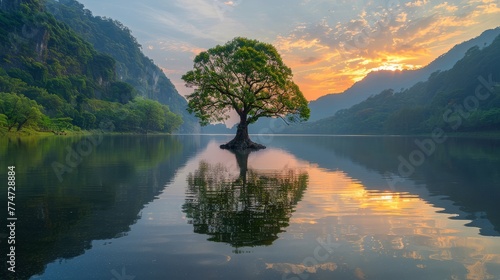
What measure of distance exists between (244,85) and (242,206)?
47343mm

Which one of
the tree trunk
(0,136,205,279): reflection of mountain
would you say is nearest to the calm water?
(0,136,205,279): reflection of mountain

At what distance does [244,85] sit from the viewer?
58.7 metres

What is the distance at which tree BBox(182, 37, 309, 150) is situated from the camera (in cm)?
5659

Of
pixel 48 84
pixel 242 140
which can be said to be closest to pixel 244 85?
pixel 242 140

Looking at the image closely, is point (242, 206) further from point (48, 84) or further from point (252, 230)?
point (48, 84)

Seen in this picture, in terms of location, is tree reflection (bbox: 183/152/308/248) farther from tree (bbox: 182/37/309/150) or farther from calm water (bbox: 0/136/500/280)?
tree (bbox: 182/37/309/150)

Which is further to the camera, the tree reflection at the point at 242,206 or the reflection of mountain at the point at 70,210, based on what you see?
the tree reflection at the point at 242,206

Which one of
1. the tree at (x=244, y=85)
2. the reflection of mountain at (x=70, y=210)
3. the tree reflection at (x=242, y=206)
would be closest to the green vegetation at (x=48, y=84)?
the tree at (x=244, y=85)

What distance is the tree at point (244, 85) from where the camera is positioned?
5659 cm

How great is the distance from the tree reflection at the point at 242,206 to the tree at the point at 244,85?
37249 mm

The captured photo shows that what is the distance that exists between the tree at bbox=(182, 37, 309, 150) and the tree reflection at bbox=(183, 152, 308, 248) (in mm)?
37249

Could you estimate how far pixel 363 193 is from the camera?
54.5ft

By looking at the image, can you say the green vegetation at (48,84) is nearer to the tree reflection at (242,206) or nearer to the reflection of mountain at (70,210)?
the reflection of mountain at (70,210)

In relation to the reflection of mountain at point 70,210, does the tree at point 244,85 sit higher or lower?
higher
